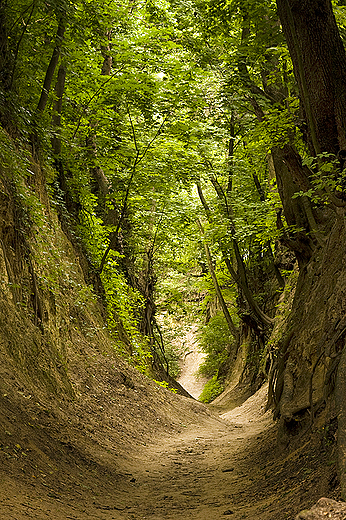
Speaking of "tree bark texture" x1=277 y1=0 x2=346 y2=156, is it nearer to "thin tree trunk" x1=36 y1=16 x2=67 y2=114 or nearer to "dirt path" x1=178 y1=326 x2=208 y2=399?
"thin tree trunk" x1=36 y1=16 x2=67 y2=114

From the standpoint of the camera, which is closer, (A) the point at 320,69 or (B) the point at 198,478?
(A) the point at 320,69

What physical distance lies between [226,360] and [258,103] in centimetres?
1645

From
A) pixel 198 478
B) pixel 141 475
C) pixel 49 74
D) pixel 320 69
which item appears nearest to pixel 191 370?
pixel 49 74

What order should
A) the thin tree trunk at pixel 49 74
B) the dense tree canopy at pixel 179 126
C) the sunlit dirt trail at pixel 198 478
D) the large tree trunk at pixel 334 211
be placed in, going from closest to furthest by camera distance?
the sunlit dirt trail at pixel 198 478
the large tree trunk at pixel 334 211
the dense tree canopy at pixel 179 126
the thin tree trunk at pixel 49 74

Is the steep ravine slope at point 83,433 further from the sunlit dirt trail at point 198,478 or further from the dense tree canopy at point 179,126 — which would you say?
the dense tree canopy at point 179,126

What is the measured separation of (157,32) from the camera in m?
10.9

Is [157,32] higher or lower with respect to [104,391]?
higher

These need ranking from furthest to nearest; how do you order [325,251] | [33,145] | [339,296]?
[33,145] → [325,251] → [339,296]

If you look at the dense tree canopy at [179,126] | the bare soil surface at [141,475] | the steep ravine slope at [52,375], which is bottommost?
the bare soil surface at [141,475]

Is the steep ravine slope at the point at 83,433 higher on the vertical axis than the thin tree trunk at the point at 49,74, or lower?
lower

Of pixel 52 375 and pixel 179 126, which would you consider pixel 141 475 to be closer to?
pixel 52 375

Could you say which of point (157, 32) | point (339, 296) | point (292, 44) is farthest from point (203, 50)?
point (339, 296)

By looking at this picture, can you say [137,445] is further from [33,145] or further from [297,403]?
[33,145]

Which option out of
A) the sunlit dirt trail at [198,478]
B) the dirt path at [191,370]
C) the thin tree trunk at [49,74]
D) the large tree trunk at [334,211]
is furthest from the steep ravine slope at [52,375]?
the dirt path at [191,370]
